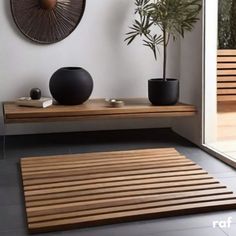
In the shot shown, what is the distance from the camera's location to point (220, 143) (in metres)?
3.01

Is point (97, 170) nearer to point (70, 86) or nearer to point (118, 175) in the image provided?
point (118, 175)

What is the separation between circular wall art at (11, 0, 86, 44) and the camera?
10.5 ft

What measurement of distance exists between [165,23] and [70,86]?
2.98 ft

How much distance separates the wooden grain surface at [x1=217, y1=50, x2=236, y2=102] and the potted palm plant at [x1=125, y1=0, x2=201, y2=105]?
1.47m

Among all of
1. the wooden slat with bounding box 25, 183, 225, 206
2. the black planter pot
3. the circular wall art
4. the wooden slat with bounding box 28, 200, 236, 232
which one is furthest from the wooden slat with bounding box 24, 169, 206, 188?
the circular wall art

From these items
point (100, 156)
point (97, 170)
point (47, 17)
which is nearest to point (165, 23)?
point (47, 17)

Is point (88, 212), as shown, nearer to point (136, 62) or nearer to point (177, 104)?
point (177, 104)

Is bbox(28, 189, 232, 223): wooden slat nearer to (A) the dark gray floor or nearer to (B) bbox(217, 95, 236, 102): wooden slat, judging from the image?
(A) the dark gray floor

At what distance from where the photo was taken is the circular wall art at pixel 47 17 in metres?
3.20

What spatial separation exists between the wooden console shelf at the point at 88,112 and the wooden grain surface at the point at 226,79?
174 centimetres

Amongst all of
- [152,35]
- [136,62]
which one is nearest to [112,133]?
[136,62]

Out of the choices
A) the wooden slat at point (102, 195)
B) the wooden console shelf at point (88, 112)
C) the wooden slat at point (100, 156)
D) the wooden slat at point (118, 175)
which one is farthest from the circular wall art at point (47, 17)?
the wooden slat at point (102, 195)

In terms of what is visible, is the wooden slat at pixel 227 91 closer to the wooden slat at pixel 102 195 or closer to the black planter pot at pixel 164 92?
the black planter pot at pixel 164 92

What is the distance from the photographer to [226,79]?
4.66 m
